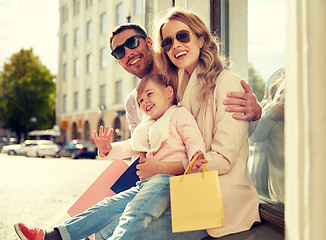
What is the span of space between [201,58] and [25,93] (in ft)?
144

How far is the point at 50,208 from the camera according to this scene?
7.25 meters

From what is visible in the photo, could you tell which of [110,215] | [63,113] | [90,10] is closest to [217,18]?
[110,215]

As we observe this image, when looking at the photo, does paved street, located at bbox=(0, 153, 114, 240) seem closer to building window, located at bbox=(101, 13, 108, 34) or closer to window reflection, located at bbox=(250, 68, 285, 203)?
window reflection, located at bbox=(250, 68, 285, 203)

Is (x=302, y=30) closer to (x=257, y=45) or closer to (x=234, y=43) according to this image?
(x=257, y=45)

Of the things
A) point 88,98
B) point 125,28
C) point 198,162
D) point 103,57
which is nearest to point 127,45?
point 125,28

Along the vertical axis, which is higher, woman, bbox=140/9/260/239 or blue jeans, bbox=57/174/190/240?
woman, bbox=140/9/260/239

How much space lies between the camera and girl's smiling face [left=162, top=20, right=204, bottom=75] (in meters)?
2.68

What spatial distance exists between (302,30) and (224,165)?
36.3 inches

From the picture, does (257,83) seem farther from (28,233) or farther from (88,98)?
(88,98)

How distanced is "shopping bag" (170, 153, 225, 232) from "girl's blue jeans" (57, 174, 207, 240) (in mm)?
172

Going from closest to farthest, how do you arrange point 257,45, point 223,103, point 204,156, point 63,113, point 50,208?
point 204,156, point 223,103, point 257,45, point 50,208, point 63,113

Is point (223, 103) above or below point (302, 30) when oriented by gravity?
below

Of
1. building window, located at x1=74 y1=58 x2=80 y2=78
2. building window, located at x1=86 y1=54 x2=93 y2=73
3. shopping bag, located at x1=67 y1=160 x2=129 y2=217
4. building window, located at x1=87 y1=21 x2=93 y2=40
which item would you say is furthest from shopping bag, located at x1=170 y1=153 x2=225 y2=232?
building window, located at x1=74 y1=58 x2=80 y2=78

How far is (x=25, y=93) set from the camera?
44125mm
